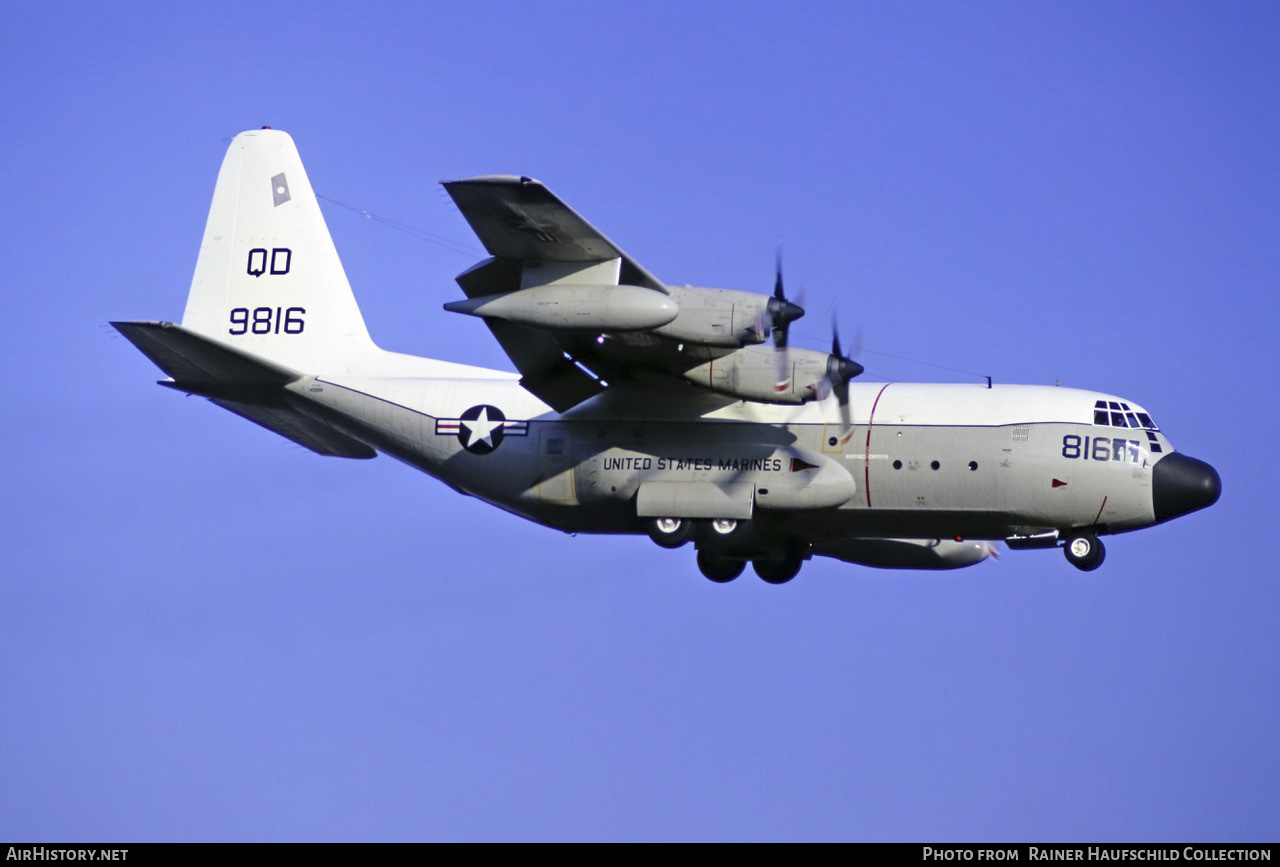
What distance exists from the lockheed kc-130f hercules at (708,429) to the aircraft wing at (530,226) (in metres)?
0.06

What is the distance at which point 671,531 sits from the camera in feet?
83.4

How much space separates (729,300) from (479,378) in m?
5.44

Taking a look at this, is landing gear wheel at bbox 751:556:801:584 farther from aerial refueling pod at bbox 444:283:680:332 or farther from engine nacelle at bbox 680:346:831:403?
aerial refueling pod at bbox 444:283:680:332

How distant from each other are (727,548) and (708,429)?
166 cm

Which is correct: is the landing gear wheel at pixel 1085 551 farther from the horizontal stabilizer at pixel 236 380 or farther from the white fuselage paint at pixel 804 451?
the horizontal stabilizer at pixel 236 380

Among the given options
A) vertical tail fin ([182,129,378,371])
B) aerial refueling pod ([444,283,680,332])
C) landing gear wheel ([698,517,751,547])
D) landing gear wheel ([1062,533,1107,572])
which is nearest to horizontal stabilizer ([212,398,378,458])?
vertical tail fin ([182,129,378,371])

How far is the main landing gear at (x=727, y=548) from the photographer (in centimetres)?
2534

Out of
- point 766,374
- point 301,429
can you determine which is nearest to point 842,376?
point 766,374

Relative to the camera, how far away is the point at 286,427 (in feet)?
89.9

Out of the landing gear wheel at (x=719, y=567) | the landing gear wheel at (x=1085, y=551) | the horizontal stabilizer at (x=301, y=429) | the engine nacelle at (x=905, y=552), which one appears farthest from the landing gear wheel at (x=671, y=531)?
the landing gear wheel at (x=1085, y=551)

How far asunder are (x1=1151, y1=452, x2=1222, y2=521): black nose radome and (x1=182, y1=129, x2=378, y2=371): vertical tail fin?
11303mm
